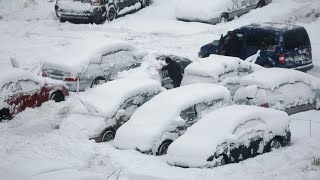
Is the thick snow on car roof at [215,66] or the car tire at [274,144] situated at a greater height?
the thick snow on car roof at [215,66]

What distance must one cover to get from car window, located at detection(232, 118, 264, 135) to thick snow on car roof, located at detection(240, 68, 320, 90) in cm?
249

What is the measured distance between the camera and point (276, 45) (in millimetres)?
17484

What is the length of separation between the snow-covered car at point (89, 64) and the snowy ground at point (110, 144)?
606mm

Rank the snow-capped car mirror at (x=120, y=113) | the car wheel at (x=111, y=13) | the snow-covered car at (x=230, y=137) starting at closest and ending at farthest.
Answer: the snow-covered car at (x=230, y=137)
the snow-capped car mirror at (x=120, y=113)
the car wheel at (x=111, y=13)

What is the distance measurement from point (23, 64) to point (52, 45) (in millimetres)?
2699

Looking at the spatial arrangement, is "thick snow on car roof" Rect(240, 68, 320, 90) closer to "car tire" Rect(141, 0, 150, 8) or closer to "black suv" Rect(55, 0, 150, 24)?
"black suv" Rect(55, 0, 150, 24)

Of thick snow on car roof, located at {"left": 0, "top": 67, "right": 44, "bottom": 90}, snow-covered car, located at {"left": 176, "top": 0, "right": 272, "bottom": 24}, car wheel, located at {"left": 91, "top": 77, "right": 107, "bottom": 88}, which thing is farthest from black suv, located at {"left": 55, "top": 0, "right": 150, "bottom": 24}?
thick snow on car roof, located at {"left": 0, "top": 67, "right": 44, "bottom": 90}

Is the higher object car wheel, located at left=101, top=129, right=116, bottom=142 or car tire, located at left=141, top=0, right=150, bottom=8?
car tire, located at left=141, top=0, right=150, bottom=8

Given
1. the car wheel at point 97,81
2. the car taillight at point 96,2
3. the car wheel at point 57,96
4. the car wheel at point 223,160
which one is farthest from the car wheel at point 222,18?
the car wheel at point 223,160

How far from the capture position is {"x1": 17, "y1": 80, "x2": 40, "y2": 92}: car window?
15.1 m

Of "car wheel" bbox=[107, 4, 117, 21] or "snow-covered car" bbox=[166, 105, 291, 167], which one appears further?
"car wheel" bbox=[107, 4, 117, 21]

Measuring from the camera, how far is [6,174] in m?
6.68

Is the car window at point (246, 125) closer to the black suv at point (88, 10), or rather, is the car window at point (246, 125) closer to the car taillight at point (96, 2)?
the black suv at point (88, 10)

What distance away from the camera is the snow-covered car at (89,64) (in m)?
17.0
